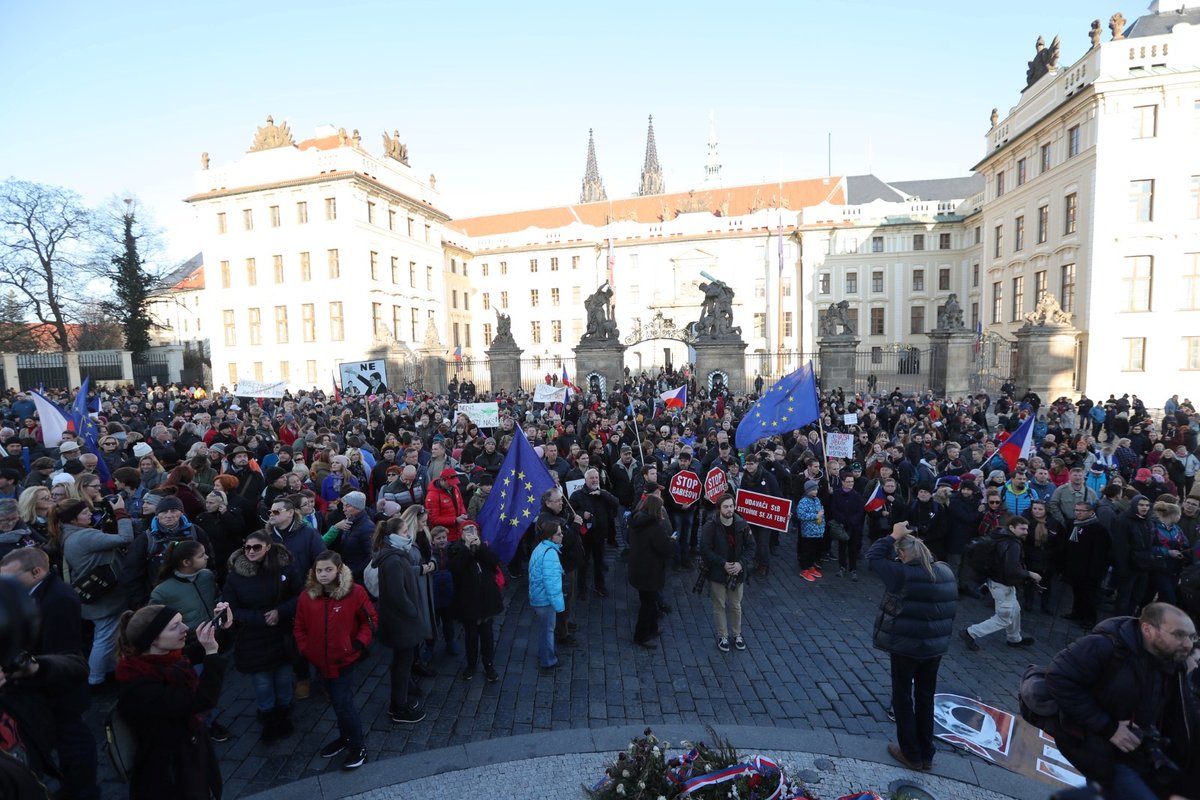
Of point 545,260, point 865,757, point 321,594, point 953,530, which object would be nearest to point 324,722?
point 321,594

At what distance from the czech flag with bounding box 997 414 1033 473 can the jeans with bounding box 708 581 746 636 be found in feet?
20.2

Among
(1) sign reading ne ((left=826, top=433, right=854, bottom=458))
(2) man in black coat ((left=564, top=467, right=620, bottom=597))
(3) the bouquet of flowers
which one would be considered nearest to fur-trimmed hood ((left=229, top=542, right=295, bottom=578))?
(3) the bouquet of flowers

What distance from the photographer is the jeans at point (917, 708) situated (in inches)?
180

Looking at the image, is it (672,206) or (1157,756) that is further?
(672,206)

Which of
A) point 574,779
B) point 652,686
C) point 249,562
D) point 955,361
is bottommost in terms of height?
point 652,686

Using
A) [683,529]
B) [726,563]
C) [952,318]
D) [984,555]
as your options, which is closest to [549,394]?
[683,529]

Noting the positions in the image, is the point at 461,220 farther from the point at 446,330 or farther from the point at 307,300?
the point at 307,300

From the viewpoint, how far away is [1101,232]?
87.4 feet

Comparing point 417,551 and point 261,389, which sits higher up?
point 261,389

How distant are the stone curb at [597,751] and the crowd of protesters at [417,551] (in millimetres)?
258

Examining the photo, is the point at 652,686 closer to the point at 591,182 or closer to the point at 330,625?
the point at 330,625

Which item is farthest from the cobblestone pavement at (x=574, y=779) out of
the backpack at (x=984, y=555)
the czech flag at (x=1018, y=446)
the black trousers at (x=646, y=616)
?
the czech flag at (x=1018, y=446)

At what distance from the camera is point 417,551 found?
5.67 metres

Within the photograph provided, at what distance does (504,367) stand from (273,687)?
23.2 m
